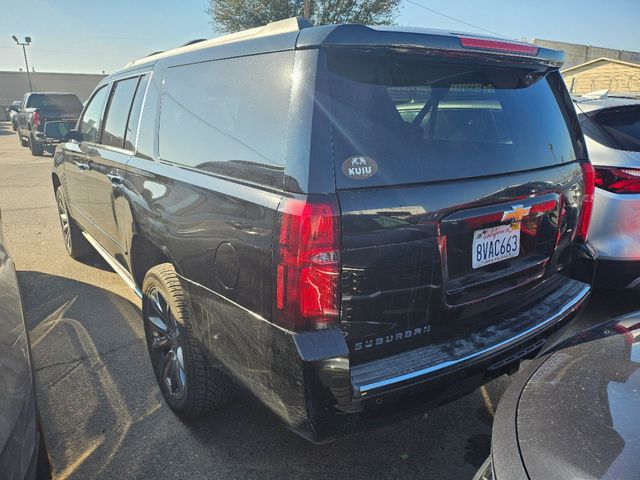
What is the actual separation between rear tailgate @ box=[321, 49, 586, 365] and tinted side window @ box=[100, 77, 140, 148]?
7.06ft

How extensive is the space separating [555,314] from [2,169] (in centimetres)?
1461

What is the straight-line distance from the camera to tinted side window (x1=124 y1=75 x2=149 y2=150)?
312cm

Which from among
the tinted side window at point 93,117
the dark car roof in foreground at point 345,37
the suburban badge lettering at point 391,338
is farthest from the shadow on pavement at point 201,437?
the tinted side window at point 93,117

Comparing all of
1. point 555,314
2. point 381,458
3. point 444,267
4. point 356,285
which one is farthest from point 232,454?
point 555,314

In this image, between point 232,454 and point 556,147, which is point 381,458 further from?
point 556,147

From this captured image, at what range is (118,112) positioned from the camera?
3.59 metres

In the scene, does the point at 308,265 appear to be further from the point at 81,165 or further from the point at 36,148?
the point at 36,148

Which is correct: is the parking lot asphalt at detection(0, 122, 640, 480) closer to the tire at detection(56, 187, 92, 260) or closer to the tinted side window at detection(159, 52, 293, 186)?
the tinted side window at detection(159, 52, 293, 186)

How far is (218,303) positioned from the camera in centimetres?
212

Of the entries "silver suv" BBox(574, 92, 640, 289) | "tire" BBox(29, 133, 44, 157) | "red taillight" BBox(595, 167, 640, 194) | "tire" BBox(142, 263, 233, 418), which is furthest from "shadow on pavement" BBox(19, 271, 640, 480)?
"tire" BBox(29, 133, 44, 157)

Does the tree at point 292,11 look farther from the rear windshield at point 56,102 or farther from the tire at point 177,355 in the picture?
the tire at point 177,355

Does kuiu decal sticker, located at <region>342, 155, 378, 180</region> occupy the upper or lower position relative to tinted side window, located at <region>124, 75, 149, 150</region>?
lower

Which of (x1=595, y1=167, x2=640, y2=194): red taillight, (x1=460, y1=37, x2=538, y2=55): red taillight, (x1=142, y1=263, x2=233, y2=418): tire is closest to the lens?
(x1=460, y1=37, x2=538, y2=55): red taillight

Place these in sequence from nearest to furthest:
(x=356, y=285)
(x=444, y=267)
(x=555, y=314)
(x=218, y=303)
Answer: (x=356, y=285)
(x=444, y=267)
(x=218, y=303)
(x=555, y=314)
